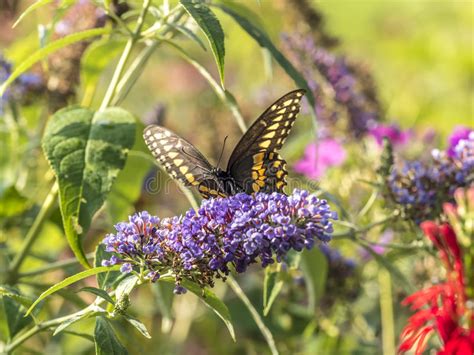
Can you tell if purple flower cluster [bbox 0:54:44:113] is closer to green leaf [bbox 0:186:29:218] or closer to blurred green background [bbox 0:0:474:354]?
blurred green background [bbox 0:0:474:354]

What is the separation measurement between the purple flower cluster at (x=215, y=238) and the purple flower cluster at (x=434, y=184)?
0.41m

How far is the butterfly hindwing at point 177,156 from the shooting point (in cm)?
159

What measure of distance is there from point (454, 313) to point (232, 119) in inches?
56.8

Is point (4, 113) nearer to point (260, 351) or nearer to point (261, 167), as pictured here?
point (261, 167)

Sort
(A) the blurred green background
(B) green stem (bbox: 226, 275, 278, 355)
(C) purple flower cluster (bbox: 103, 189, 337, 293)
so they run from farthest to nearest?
(A) the blurred green background → (B) green stem (bbox: 226, 275, 278, 355) → (C) purple flower cluster (bbox: 103, 189, 337, 293)

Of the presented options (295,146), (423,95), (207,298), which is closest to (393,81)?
(423,95)

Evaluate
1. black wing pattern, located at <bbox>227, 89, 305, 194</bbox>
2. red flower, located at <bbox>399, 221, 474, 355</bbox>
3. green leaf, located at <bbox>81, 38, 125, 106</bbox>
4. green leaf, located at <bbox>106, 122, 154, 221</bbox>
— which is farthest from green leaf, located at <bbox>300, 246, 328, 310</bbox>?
green leaf, located at <bbox>81, 38, 125, 106</bbox>

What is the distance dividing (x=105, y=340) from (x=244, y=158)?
2.38ft

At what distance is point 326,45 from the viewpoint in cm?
236

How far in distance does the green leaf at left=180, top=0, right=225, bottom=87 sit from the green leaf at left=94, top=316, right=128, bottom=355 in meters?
0.43

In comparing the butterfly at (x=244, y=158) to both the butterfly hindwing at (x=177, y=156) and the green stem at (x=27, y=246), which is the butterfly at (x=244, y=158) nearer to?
the butterfly hindwing at (x=177, y=156)

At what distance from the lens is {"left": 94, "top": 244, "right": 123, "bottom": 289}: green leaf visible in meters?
1.23

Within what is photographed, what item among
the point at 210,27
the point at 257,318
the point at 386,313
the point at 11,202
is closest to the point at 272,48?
the point at 210,27

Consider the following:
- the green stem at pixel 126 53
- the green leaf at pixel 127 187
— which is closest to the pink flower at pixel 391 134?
the green leaf at pixel 127 187
